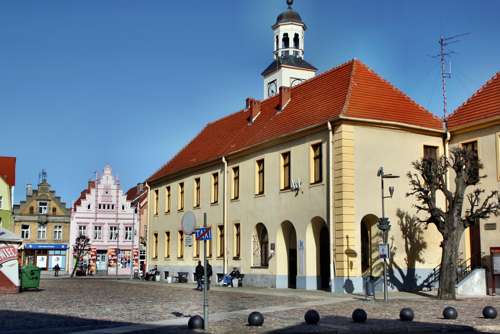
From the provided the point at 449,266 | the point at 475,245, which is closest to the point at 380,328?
the point at 449,266

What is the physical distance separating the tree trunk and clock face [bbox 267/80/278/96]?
39956 mm

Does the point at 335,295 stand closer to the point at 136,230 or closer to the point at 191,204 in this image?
the point at 191,204

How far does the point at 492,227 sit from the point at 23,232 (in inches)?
2289

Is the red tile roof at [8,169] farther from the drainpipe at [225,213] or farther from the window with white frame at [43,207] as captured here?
the drainpipe at [225,213]

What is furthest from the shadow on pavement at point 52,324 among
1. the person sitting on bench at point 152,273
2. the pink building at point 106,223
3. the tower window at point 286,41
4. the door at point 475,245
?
the pink building at point 106,223

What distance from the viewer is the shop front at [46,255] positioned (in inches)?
2881

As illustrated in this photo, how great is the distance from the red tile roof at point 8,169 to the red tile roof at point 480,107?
54595 mm

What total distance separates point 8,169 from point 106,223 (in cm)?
1253

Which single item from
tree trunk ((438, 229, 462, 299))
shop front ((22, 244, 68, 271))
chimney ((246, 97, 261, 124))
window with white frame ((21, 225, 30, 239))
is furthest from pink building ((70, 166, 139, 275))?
tree trunk ((438, 229, 462, 299))

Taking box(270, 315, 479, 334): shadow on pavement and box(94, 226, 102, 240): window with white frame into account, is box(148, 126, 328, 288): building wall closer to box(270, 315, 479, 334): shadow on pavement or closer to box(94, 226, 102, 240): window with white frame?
box(270, 315, 479, 334): shadow on pavement

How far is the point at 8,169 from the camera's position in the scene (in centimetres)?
7469

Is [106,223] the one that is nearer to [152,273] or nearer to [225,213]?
[152,273]

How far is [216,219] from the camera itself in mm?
39438

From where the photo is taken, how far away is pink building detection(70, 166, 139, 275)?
244 ft
